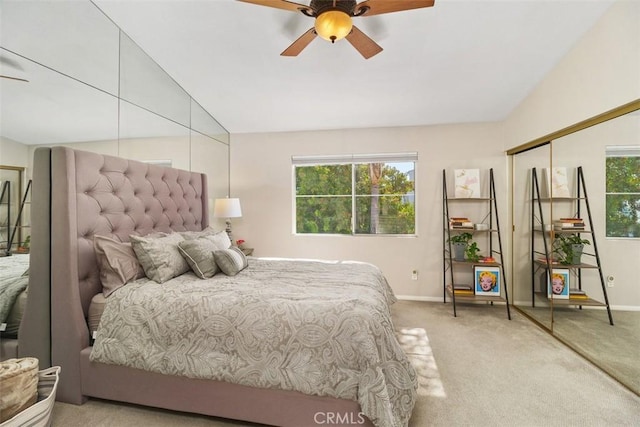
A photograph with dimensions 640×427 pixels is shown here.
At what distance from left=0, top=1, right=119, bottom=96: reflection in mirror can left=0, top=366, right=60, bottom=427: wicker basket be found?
70.4 inches

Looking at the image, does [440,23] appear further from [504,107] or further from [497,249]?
[497,249]

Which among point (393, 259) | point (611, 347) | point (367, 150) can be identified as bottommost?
point (611, 347)

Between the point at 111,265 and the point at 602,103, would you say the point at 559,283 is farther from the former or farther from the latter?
the point at 111,265

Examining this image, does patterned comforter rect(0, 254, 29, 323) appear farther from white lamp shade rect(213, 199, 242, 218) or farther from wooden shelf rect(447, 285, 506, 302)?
wooden shelf rect(447, 285, 506, 302)

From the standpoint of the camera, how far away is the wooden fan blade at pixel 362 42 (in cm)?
183

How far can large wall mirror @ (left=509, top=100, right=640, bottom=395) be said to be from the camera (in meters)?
2.01

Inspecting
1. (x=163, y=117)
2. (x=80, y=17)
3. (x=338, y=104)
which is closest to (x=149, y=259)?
(x=163, y=117)

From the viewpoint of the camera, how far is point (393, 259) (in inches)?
156

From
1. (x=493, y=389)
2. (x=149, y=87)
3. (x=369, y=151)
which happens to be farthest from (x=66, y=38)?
(x=493, y=389)

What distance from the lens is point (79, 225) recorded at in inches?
74.5

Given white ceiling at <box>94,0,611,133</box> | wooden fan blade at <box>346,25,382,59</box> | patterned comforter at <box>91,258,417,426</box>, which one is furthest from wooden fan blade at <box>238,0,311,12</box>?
patterned comforter at <box>91,258,417,426</box>

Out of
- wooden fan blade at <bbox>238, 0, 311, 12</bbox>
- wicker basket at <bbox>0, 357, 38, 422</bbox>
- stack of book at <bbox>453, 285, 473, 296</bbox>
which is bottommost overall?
stack of book at <bbox>453, 285, 473, 296</bbox>

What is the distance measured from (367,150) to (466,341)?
8.39ft

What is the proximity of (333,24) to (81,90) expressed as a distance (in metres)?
1.90
